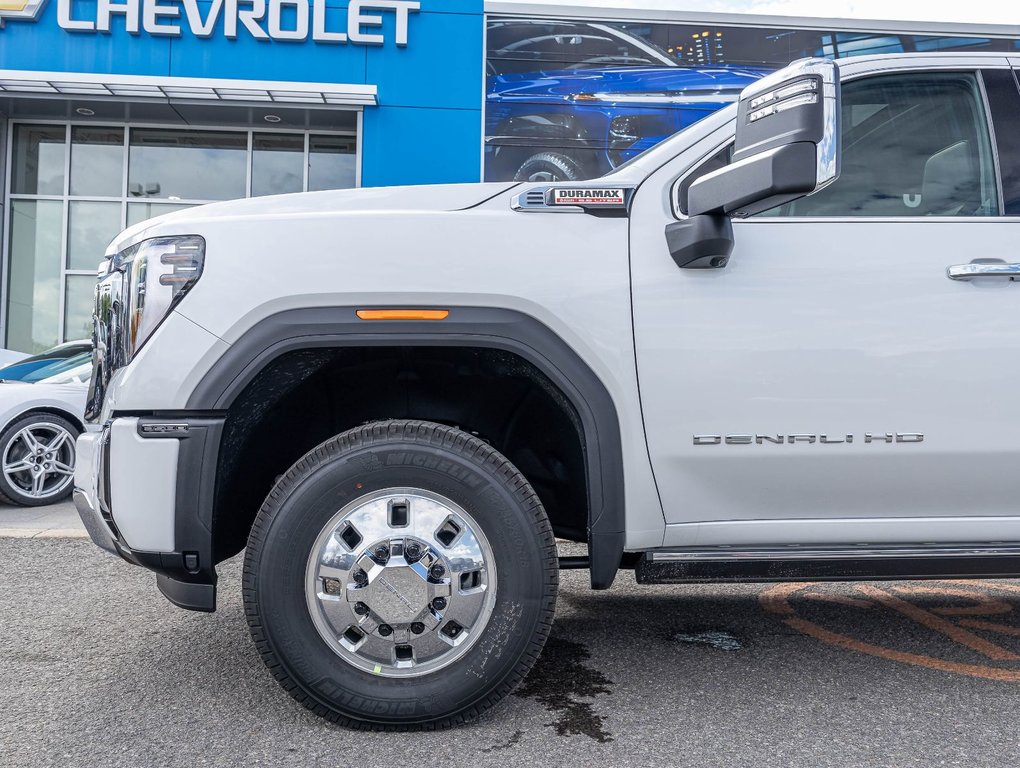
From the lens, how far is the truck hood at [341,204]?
2418 millimetres

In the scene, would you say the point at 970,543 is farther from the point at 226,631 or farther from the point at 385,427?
the point at 226,631

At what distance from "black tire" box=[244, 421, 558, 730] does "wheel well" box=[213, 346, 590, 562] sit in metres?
0.25

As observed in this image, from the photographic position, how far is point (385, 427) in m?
2.36

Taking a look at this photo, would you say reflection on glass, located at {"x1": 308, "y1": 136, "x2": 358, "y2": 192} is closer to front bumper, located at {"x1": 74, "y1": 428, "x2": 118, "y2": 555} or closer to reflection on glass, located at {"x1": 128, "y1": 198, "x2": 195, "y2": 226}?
reflection on glass, located at {"x1": 128, "y1": 198, "x2": 195, "y2": 226}

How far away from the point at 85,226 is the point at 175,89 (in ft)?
10.3

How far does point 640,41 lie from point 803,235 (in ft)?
41.0

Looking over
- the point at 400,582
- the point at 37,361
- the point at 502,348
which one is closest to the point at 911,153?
the point at 502,348

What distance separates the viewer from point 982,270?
243 cm

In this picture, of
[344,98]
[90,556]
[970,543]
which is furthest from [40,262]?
[970,543]

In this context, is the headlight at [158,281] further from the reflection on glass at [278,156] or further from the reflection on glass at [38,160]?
the reflection on glass at [38,160]

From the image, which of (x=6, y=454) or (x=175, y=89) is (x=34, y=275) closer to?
(x=175, y=89)

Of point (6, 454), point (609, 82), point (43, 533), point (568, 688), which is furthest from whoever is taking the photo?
point (609, 82)

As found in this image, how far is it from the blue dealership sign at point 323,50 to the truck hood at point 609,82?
606 millimetres

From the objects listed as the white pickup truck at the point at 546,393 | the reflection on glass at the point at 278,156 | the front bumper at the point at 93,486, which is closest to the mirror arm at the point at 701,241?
the white pickup truck at the point at 546,393
